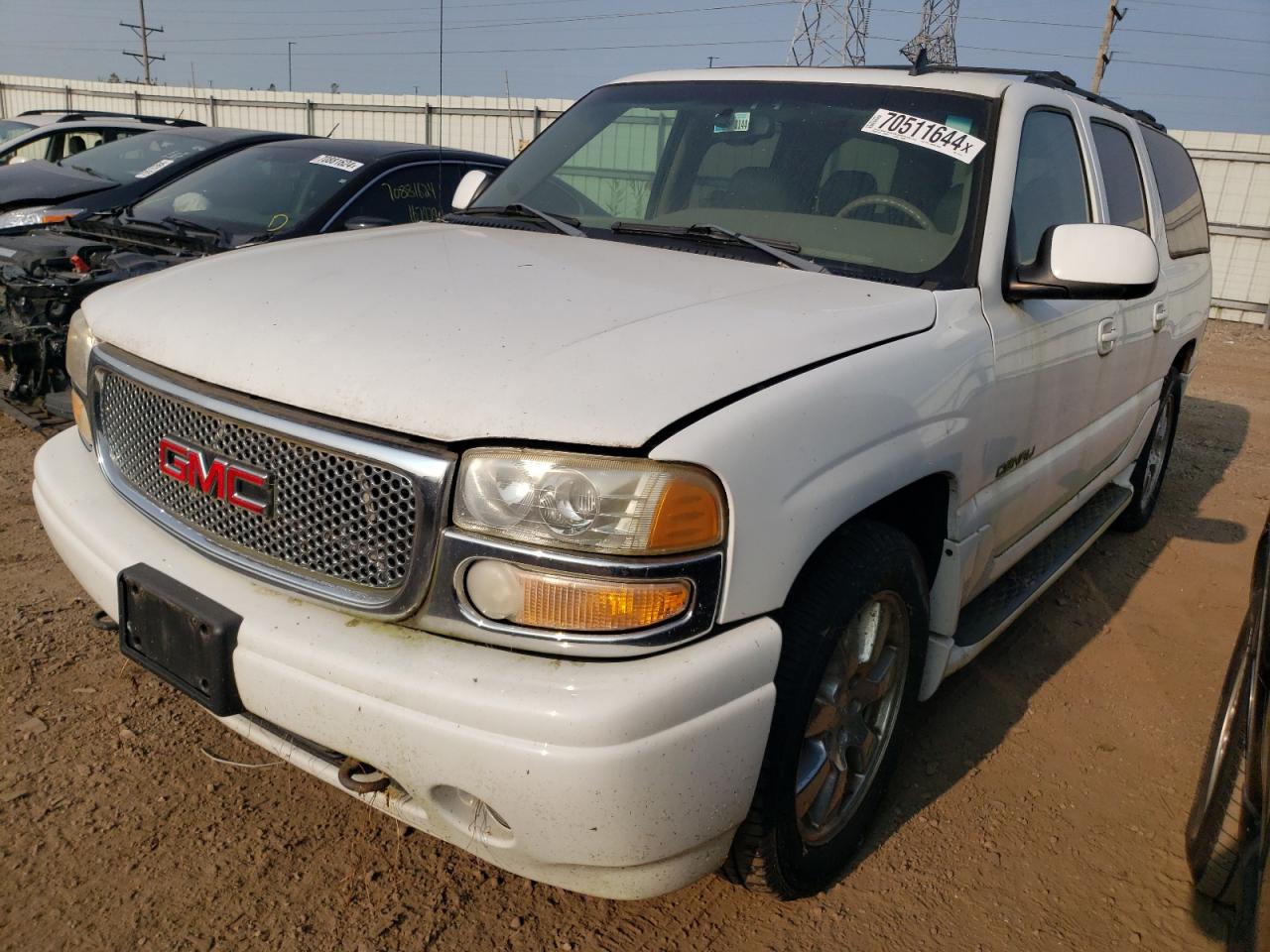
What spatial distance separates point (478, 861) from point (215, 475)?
41.6 inches

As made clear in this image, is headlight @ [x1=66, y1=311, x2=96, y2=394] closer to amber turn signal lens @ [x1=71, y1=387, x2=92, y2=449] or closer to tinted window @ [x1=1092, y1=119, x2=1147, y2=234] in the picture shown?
amber turn signal lens @ [x1=71, y1=387, x2=92, y2=449]

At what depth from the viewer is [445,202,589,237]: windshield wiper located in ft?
9.51

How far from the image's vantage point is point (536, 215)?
118 inches

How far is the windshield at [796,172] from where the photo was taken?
2.59 meters

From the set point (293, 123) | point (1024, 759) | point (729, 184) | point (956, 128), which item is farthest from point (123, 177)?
point (293, 123)

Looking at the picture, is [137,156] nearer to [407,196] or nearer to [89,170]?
[89,170]

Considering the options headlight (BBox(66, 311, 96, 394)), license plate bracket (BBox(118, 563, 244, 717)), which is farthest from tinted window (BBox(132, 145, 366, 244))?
license plate bracket (BBox(118, 563, 244, 717))

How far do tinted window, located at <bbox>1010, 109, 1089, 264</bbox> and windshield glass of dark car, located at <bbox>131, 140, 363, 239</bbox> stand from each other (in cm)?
370

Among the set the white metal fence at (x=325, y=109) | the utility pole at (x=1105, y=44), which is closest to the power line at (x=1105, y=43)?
the utility pole at (x=1105, y=44)

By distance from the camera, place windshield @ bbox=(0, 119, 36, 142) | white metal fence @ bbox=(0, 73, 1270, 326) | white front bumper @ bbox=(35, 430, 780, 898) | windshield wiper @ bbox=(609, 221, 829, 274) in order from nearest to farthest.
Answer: white front bumper @ bbox=(35, 430, 780, 898), windshield wiper @ bbox=(609, 221, 829, 274), windshield @ bbox=(0, 119, 36, 142), white metal fence @ bbox=(0, 73, 1270, 326)

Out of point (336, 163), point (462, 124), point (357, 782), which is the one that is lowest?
point (357, 782)

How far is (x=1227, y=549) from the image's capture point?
16.2 ft

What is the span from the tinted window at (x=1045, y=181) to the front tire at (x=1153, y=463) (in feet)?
5.82

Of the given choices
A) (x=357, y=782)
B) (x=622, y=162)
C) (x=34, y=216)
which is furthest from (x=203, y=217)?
(x=357, y=782)
